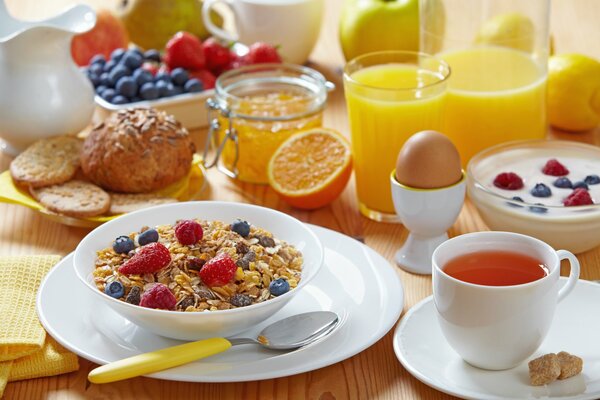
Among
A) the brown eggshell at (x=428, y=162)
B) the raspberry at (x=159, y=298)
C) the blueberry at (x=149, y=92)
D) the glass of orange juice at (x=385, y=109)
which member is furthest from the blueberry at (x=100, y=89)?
the raspberry at (x=159, y=298)

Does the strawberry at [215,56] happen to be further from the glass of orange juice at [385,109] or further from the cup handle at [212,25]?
the glass of orange juice at [385,109]

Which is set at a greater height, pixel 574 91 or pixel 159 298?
pixel 159 298

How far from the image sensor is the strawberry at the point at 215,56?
7.12 ft

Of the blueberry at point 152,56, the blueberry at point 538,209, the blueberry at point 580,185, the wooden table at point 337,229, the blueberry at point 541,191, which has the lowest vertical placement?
the wooden table at point 337,229

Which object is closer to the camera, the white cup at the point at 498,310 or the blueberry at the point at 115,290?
the white cup at the point at 498,310

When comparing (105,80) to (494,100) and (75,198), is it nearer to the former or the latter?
(75,198)

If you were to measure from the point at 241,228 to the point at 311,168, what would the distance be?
0.41 m

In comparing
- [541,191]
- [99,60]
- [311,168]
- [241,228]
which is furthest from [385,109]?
[99,60]

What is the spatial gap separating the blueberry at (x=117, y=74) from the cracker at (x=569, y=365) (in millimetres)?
1305

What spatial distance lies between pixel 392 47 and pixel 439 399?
127cm

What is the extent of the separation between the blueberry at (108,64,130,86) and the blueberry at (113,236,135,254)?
0.85 m

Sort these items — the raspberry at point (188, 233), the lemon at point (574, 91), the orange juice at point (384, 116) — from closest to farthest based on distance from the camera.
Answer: the raspberry at point (188, 233)
the orange juice at point (384, 116)
the lemon at point (574, 91)

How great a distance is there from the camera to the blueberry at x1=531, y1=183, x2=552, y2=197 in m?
1.53

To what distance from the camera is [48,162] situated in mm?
1759
